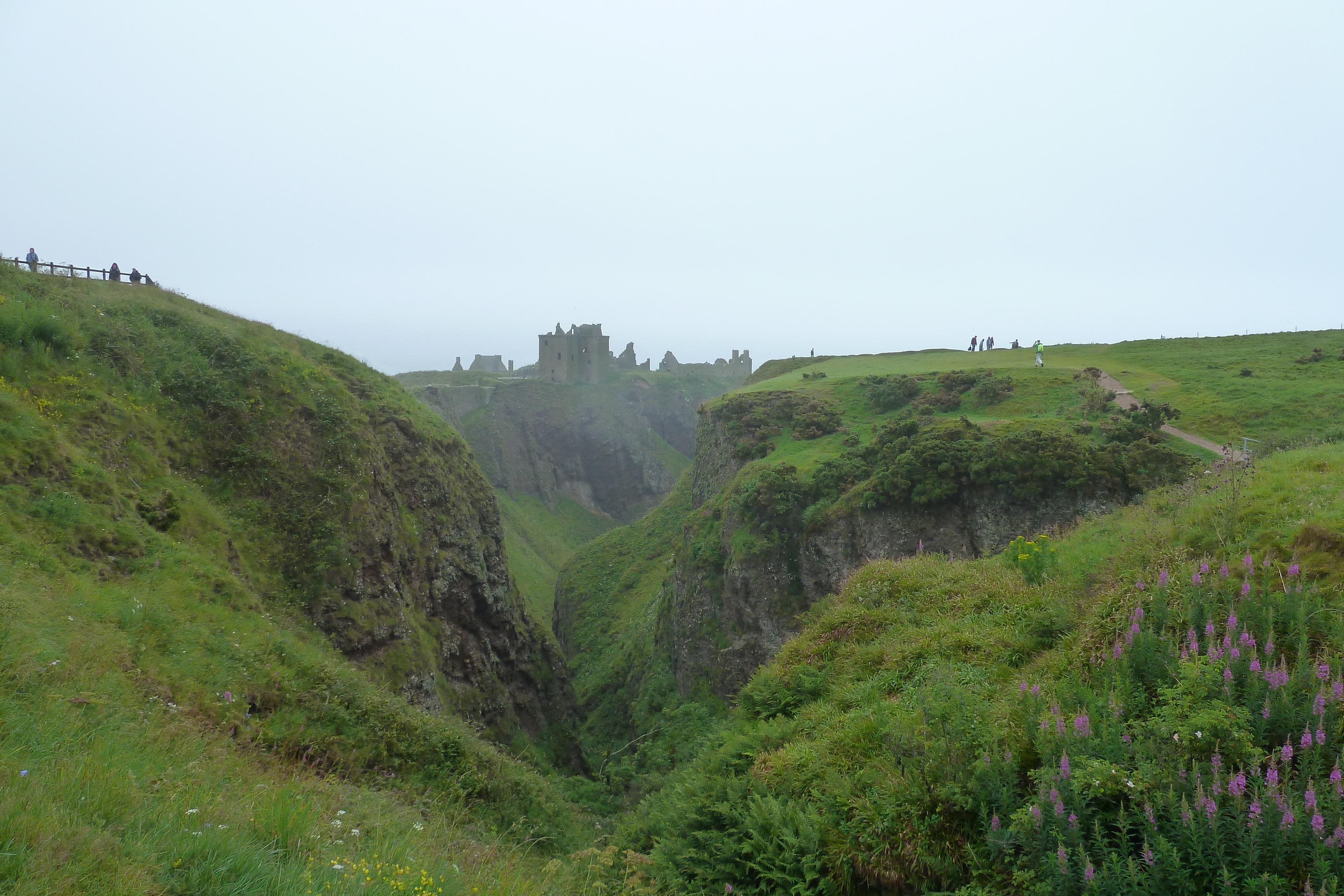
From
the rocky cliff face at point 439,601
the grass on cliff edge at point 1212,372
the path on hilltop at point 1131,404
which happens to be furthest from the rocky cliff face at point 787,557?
the grass on cliff edge at point 1212,372

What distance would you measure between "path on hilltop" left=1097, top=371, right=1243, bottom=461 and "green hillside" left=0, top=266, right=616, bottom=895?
719 inches

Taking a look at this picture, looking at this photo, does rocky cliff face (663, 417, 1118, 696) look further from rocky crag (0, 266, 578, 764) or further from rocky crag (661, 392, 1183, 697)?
rocky crag (0, 266, 578, 764)

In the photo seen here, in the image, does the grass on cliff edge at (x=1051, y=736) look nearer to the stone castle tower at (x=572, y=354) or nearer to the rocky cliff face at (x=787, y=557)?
the rocky cliff face at (x=787, y=557)

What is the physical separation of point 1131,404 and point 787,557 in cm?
1362

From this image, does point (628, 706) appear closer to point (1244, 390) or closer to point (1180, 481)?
point (1180, 481)

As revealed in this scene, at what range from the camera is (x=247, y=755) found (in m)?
8.71

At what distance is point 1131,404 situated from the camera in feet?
79.1

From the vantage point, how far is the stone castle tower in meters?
79.1

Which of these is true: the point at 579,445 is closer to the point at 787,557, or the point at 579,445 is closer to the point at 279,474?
the point at 787,557

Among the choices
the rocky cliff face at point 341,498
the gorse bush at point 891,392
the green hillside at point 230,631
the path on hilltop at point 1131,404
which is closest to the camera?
the green hillside at point 230,631

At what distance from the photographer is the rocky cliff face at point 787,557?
67.4 feet

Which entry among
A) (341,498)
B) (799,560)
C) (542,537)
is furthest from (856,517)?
(542,537)

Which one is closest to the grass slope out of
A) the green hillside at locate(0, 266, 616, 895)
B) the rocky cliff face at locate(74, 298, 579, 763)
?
the rocky cliff face at locate(74, 298, 579, 763)

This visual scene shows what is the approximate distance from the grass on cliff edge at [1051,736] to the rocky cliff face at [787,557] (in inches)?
434
